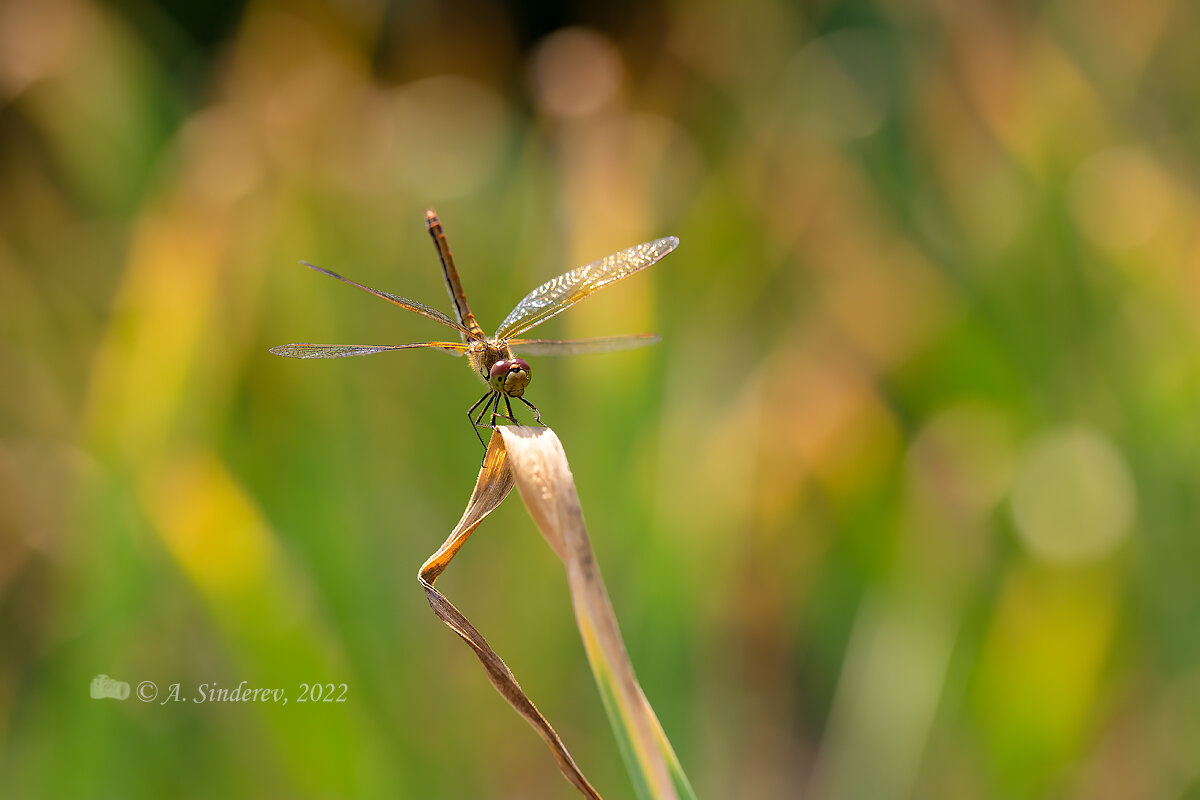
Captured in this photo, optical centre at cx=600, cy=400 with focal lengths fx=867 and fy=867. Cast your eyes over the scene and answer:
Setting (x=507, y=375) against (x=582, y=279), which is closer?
(x=507, y=375)

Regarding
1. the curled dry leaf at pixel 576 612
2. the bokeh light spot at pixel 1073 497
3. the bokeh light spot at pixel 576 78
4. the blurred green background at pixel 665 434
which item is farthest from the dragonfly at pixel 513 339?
the bokeh light spot at pixel 576 78

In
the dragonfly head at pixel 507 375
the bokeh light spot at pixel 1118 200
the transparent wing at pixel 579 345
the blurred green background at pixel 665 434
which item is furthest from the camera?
the bokeh light spot at pixel 1118 200

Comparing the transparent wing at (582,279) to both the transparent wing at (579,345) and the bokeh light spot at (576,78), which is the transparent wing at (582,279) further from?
the bokeh light spot at (576,78)

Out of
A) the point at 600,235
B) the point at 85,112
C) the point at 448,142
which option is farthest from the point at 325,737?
the point at 448,142

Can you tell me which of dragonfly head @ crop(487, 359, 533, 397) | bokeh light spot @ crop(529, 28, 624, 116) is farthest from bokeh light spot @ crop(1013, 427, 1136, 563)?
bokeh light spot @ crop(529, 28, 624, 116)

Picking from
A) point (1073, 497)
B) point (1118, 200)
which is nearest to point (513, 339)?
point (1073, 497)

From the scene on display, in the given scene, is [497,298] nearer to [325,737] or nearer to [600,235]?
[600,235]

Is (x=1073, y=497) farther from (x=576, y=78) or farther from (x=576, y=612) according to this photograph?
(x=576, y=78)

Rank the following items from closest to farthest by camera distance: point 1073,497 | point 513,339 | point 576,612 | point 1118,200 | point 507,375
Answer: point 576,612 < point 507,375 < point 513,339 < point 1073,497 < point 1118,200
